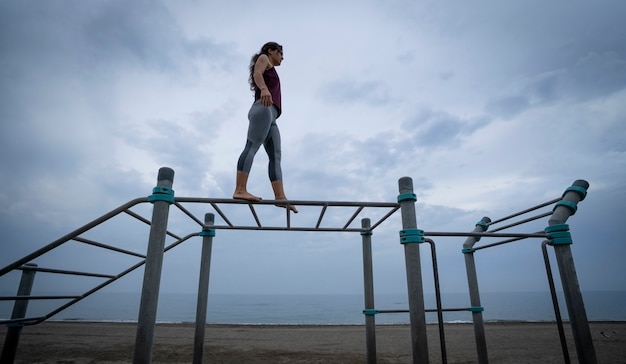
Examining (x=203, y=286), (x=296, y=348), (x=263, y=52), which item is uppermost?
(x=263, y=52)

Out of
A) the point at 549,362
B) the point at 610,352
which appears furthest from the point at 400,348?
the point at 610,352

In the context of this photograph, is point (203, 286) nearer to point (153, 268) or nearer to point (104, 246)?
point (104, 246)

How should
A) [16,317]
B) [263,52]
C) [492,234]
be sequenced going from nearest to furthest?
[492,234] < [16,317] < [263,52]

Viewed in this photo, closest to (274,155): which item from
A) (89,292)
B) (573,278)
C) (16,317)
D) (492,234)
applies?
(492,234)

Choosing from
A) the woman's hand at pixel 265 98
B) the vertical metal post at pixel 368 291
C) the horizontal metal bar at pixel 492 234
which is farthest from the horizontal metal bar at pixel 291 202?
the vertical metal post at pixel 368 291

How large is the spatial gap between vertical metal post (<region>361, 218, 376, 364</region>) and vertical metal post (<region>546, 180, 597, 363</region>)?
270 cm

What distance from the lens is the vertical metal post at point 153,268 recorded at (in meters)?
2.83

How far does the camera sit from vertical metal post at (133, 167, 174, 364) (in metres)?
2.83

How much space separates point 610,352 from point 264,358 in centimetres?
1053

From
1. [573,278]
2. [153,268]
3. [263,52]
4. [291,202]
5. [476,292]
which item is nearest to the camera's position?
[153,268]

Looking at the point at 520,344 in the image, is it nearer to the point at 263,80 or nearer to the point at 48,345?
the point at 263,80

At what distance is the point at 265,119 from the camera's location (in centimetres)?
407

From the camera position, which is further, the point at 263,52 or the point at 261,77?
the point at 263,52

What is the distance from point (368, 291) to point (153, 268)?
12.5 ft
